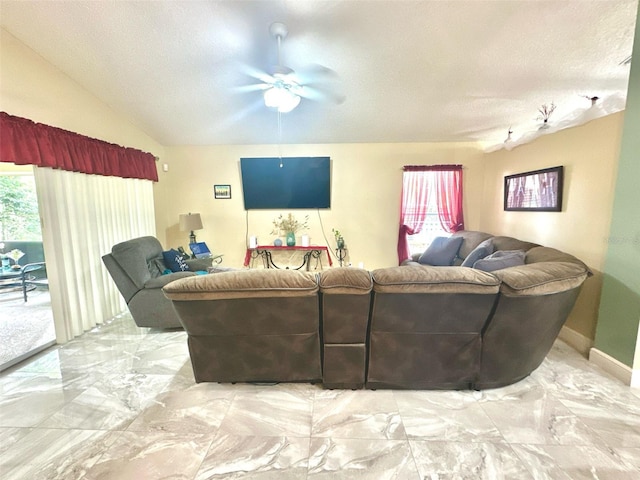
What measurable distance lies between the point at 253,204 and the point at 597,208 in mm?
4191

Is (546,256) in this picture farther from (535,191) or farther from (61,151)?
(61,151)

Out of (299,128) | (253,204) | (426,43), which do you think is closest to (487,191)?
(426,43)

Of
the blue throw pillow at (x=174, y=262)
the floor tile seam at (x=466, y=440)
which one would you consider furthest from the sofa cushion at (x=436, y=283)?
the blue throw pillow at (x=174, y=262)

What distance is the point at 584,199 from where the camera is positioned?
2.42 m

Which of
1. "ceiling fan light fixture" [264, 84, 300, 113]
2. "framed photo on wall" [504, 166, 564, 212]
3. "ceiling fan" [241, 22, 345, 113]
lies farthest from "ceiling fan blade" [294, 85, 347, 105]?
"framed photo on wall" [504, 166, 564, 212]

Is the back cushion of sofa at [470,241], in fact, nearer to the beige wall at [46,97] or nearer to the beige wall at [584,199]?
the beige wall at [584,199]

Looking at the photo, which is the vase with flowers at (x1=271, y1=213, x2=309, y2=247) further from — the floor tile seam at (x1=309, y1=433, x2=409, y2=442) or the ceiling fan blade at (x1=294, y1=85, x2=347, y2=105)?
the floor tile seam at (x1=309, y1=433, x2=409, y2=442)

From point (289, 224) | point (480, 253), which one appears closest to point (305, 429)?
point (480, 253)

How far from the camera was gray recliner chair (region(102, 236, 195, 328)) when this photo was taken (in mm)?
2658

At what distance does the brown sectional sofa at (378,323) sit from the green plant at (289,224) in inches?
112

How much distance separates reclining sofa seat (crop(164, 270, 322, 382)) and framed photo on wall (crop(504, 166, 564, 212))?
2.79m

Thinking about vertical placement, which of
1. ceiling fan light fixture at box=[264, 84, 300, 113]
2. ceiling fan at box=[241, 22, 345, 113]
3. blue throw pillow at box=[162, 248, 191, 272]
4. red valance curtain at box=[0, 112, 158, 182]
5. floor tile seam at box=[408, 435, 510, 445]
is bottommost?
floor tile seam at box=[408, 435, 510, 445]

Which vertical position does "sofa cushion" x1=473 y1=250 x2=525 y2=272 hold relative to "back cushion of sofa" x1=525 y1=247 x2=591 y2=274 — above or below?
below

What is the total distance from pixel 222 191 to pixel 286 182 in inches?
44.7
